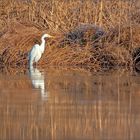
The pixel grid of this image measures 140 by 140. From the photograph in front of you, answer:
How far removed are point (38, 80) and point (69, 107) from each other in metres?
4.59

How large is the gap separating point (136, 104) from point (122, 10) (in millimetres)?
11724

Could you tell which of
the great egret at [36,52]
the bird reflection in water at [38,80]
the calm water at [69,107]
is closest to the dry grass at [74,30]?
the great egret at [36,52]

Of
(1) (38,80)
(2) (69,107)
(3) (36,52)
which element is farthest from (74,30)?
(2) (69,107)

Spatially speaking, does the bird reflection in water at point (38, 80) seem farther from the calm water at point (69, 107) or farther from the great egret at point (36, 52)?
the great egret at point (36, 52)

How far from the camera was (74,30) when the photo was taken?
2275cm

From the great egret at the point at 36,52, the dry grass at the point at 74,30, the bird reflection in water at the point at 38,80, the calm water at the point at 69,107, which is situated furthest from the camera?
the dry grass at the point at 74,30

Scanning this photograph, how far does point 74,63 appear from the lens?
843 inches

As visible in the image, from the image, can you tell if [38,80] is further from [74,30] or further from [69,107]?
[74,30]

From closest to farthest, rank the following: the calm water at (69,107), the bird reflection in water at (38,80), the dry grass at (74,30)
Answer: the calm water at (69,107) → the bird reflection in water at (38,80) → the dry grass at (74,30)

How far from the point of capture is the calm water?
356 inches

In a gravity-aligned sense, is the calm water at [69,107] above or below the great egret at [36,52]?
below

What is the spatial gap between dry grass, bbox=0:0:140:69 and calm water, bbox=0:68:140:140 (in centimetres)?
377

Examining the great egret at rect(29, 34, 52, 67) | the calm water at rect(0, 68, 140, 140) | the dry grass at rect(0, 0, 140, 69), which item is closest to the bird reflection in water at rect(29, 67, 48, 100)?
the calm water at rect(0, 68, 140, 140)

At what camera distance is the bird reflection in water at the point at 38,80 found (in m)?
13.5
